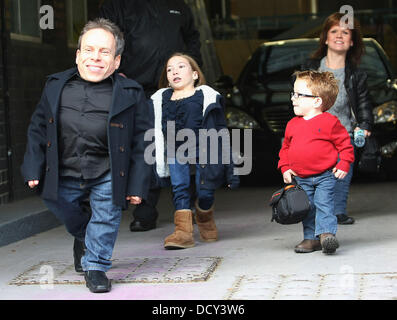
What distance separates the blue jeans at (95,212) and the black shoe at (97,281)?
0.04m

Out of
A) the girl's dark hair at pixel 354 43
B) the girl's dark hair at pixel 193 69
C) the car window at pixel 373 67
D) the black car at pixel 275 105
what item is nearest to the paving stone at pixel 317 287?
the girl's dark hair at pixel 193 69

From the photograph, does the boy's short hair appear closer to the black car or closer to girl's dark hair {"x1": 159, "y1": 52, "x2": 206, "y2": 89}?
girl's dark hair {"x1": 159, "y1": 52, "x2": 206, "y2": 89}

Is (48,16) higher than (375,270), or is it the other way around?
(48,16)

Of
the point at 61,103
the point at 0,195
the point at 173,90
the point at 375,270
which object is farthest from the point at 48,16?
the point at 375,270

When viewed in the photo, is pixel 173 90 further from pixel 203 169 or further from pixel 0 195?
pixel 0 195

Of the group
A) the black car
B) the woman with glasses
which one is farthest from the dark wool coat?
the black car

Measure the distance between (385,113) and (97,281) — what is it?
19.3ft

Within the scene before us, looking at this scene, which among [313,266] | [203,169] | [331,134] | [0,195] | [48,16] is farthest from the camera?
[48,16]

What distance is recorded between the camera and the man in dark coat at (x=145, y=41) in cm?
806

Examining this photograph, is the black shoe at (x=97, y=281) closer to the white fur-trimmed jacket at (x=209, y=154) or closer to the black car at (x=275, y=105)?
the white fur-trimmed jacket at (x=209, y=154)

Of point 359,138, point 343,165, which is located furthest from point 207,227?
point 359,138

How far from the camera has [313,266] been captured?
6.03m

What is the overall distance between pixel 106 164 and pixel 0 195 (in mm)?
3493

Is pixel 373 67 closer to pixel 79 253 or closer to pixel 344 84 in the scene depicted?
pixel 344 84
